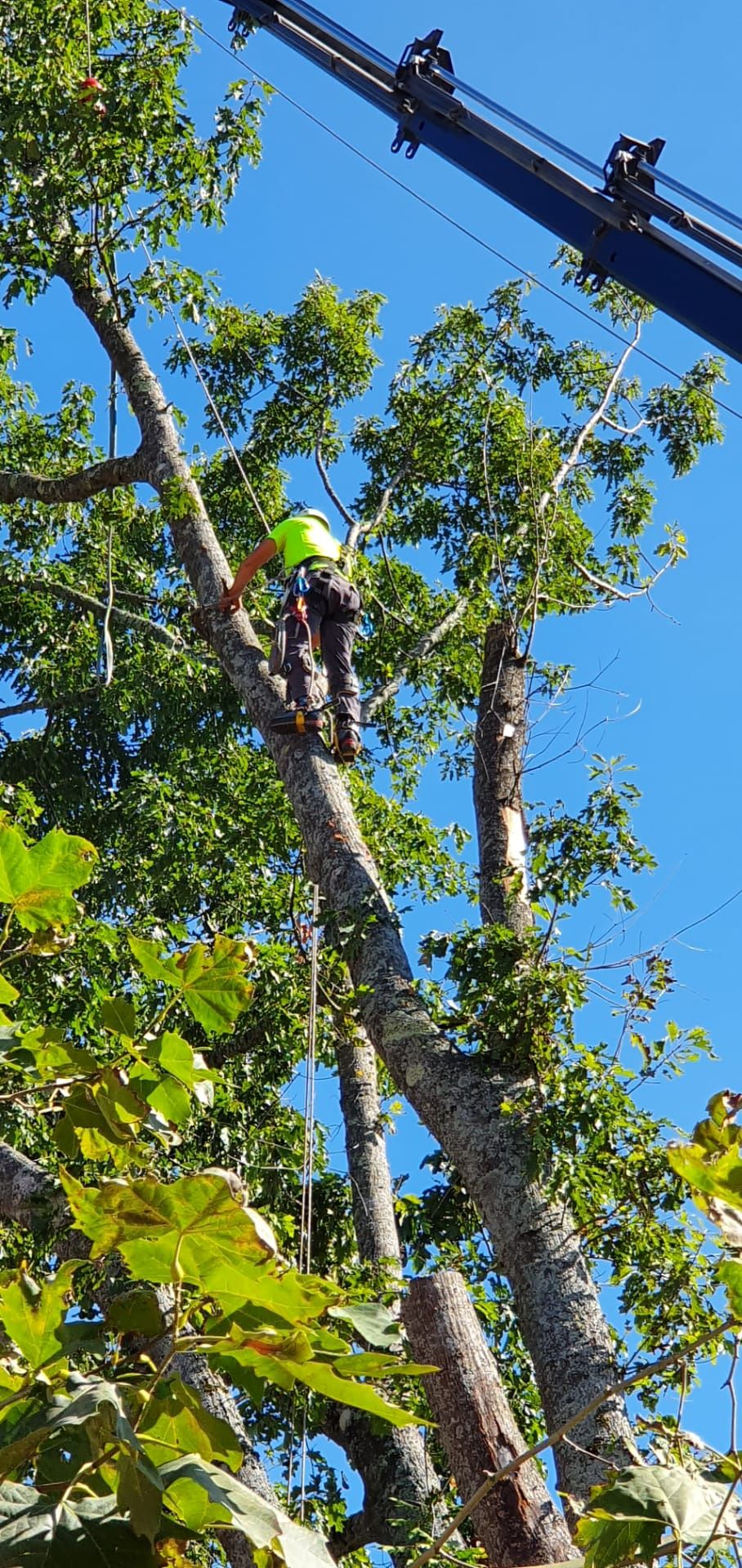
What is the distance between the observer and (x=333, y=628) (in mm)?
6367

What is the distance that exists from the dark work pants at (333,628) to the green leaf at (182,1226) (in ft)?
15.5

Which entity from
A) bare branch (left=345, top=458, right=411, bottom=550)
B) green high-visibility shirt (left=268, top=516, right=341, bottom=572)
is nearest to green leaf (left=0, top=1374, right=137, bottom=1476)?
green high-visibility shirt (left=268, top=516, right=341, bottom=572)

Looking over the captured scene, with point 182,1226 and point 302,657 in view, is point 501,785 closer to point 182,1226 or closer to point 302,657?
point 302,657

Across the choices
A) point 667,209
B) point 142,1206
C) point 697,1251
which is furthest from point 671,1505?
point 667,209

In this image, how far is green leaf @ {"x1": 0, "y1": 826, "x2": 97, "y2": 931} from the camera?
1194 mm

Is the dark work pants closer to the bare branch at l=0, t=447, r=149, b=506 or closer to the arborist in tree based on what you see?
the arborist in tree

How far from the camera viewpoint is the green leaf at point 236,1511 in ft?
2.79

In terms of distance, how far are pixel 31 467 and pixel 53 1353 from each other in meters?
9.41

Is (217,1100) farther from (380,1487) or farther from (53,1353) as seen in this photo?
(53,1353)

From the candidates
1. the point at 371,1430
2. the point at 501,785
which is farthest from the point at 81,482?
the point at 371,1430

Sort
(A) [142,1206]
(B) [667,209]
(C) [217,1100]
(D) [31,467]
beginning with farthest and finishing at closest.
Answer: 1. (D) [31,467]
2. (C) [217,1100]
3. (B) [667,209]
4. (A) [142,1206]

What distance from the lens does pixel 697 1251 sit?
180 inches

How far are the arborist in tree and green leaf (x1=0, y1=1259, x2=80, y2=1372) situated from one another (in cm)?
411

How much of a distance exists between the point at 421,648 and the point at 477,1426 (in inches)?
279
